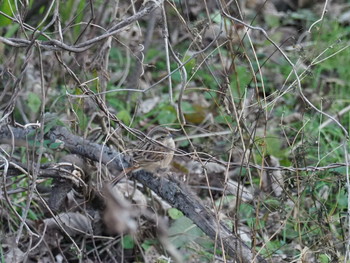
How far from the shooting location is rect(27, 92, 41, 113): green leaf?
4.27 meters

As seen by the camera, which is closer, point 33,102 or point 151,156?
point 151,156

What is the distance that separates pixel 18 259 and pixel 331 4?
4229 mm

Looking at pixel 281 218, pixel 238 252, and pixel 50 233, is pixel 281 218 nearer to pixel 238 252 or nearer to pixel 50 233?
pixel 238 252

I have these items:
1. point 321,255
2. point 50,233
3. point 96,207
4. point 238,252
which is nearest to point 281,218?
point 321,255

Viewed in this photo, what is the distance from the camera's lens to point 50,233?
3619 mm

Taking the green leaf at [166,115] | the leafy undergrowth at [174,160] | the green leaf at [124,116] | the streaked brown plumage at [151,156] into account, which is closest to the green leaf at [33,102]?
the leafy undergrowth at [174,160]

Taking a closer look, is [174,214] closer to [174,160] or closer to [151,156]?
[174,160]

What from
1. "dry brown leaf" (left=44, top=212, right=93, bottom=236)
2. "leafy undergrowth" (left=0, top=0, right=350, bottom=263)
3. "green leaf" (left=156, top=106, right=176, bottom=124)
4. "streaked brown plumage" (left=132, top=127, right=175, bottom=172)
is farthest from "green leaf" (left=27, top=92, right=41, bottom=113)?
"streaked brown plumage" (left=132, top=127, right=175, bottom=172)

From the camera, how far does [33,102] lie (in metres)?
4.31

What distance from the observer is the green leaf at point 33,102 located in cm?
427

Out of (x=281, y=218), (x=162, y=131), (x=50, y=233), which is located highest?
(x=162, y=131)

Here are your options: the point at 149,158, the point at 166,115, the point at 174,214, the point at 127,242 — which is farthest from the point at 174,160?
the point at 166,115

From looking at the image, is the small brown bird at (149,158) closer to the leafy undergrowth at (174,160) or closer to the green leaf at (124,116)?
the leafy undergrowth at (174,160)

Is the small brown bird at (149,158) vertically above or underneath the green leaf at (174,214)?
above
